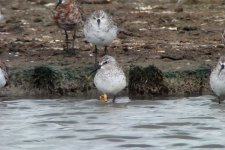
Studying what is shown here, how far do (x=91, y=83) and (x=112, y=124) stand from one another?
5.83 ft

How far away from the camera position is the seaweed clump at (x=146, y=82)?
1437 centimetres

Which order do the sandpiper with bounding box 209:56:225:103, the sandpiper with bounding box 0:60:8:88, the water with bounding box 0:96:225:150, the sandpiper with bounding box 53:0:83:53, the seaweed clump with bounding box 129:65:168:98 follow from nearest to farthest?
the water with bounding box 0:96:225:150, the sandpiper with bounding box 209:56:225:103, the sandpiper with bounding box 0:60:8:88, the seaweed clump with bounding box 129:65:168:98, the sandpiper with bounding box 53:0:83:53

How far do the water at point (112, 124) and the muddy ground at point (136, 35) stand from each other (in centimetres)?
109

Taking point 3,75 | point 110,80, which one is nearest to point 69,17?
point 3,75

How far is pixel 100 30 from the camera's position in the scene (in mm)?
15273

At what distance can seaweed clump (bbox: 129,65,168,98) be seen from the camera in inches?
566

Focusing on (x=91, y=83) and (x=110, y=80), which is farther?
(x=91, y=83)

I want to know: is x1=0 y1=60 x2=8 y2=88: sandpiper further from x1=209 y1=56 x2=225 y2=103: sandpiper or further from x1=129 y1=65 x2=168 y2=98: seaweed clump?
x1=209 y1=56 x2=225 y2=103: sandpiper

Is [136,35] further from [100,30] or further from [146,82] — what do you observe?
[146,82]

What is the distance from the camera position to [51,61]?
1548 cm

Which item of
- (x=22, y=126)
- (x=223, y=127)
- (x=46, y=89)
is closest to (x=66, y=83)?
(x=46, y=89)

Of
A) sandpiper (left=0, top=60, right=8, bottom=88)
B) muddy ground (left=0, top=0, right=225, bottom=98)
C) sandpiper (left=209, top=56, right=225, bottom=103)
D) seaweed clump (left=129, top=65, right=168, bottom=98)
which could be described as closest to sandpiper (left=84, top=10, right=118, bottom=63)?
muddy ground (left=0, top=0, right=225, bottom=98)

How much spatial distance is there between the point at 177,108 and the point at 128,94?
103 cm

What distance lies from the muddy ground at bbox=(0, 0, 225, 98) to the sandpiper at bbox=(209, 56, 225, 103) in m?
1.19
